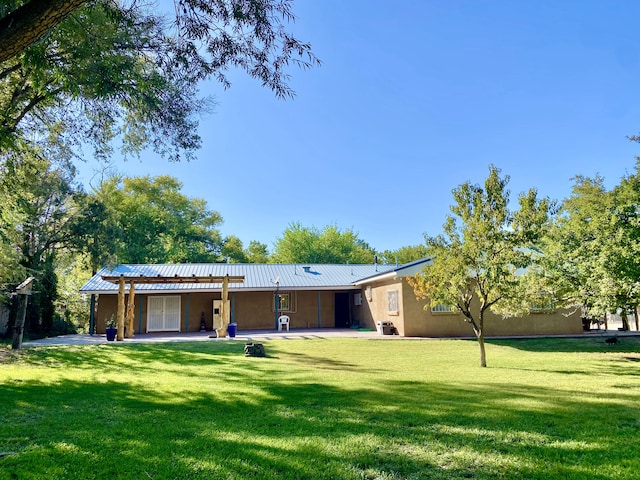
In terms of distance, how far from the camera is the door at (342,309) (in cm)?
2531

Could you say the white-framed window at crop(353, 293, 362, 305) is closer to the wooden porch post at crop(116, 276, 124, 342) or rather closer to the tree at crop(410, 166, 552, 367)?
the wooden porch post at crop(116, 276, 124, 342)

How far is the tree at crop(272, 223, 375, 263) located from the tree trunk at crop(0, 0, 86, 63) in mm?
42115

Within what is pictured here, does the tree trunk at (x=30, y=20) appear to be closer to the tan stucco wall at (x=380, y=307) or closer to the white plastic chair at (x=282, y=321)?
the tan stucco wall at (x=380, y=307)

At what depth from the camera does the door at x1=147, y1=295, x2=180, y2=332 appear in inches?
859

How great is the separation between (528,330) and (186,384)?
16.4 metres

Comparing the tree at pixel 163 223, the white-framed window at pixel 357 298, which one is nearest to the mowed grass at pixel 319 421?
the white-framed window at pixel 357 298

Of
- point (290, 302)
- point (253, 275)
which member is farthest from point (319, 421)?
point (253, 275)

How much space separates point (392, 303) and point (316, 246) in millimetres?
28004

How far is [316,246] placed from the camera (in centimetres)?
4669

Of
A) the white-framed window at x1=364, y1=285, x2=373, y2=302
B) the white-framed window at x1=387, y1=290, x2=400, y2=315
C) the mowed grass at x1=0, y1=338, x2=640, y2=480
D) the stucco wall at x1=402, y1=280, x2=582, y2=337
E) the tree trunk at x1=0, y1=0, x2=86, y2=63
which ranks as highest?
the tree trunk at x1=0, y1=0, x2=86, y2=63

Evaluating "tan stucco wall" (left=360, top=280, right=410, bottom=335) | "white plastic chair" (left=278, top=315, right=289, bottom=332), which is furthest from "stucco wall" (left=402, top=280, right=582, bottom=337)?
"white plastic chair" (left=278, top=315, right=289, bottom=332)

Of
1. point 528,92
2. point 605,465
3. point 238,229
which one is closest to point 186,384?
point 605,465

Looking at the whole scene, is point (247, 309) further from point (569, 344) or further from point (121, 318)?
point (569, 344)

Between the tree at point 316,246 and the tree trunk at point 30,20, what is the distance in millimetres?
42115
